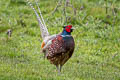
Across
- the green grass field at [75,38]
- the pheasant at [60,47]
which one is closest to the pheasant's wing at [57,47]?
the pheasant at [60,47]

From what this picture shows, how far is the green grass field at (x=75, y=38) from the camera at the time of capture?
27.5 ft

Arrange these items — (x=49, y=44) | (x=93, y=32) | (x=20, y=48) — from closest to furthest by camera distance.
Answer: (x=49, y=44), (x=20, y=48), (x=93, y=32)

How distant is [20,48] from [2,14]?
3.81 metres

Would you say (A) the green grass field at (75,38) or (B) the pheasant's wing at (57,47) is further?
(A) the green grass field at (75,38)

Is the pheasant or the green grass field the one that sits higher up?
the pheasant

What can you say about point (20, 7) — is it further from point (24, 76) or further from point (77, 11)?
point (24, 76)

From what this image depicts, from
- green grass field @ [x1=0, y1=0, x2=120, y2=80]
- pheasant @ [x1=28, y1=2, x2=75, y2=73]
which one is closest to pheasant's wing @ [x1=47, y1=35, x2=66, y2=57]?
pheasant @ [x1=28, y1=2, x2=75, y2=73]

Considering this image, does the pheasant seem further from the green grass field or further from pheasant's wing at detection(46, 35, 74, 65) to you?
the green grass field

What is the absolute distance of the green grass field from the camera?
8371 millimetres

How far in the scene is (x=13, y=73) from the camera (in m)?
6.68

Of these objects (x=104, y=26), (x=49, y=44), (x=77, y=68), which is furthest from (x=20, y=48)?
(x=104, y=26)

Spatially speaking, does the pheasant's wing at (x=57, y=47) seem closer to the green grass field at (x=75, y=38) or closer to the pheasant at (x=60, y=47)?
the pheasant at (x=60, y=47)

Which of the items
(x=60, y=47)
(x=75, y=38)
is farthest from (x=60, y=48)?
(x=75, y=38)

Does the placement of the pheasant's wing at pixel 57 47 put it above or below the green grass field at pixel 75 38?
above
